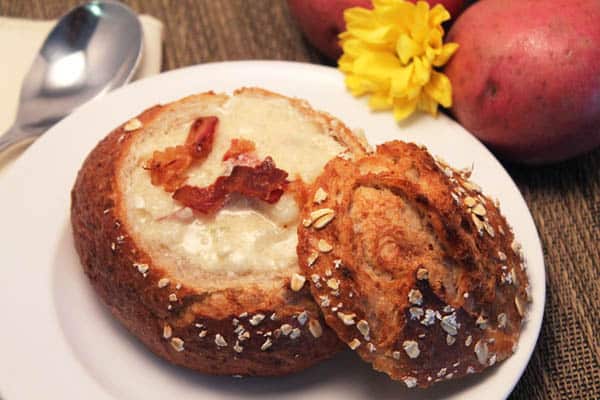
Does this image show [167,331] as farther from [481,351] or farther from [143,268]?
[481,351]

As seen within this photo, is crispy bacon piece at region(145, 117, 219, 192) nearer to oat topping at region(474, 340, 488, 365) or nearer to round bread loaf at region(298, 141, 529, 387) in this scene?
round bread loaf at region(298, 141, 529, 387)

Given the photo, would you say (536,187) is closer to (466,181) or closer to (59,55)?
(466,181)

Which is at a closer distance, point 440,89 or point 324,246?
point 324,246

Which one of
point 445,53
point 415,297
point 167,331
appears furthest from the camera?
point 445,53

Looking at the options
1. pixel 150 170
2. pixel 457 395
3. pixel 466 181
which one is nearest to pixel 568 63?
pixel 466 181

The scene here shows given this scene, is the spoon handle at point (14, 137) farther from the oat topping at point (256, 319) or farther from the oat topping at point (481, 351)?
the oat topping at point (481, 351)

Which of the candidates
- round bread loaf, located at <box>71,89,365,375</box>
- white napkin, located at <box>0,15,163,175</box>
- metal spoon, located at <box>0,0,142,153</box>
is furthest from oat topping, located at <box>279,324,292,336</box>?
white napkin, located at <box>0,15,163,175</box>

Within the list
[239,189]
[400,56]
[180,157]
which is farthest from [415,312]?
[400,56]
